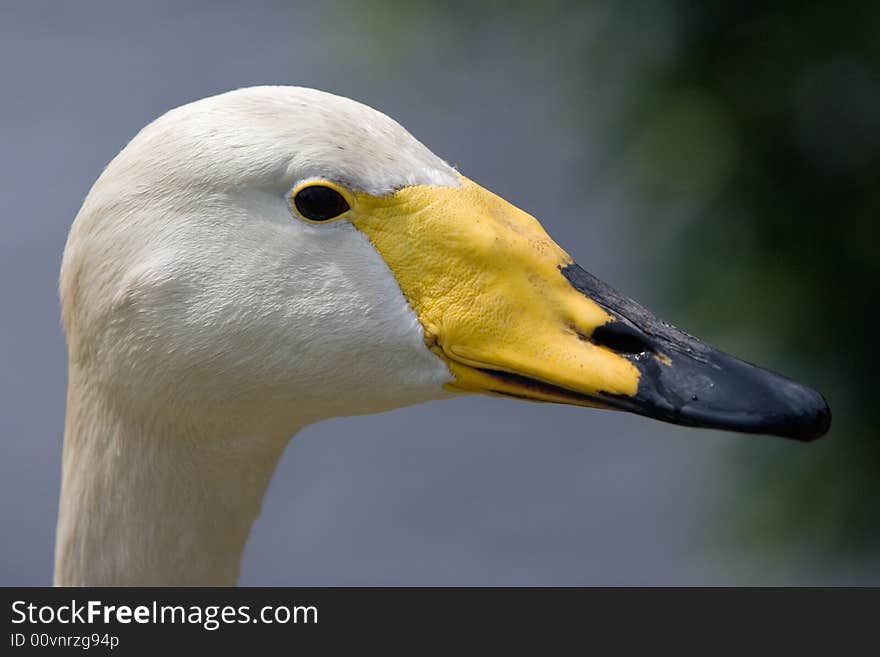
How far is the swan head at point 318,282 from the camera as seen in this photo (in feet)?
5.25

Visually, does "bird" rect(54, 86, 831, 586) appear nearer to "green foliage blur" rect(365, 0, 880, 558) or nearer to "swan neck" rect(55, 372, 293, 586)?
"swan neck" rect(55, 372, 293, 586)

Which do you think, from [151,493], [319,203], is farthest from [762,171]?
[151,493]

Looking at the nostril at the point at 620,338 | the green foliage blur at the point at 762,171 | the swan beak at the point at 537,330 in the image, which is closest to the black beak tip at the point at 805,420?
the swan beak at the point at 537,330

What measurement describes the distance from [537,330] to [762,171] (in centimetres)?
232

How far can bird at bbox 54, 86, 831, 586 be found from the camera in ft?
5.24

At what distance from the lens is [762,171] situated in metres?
3.71

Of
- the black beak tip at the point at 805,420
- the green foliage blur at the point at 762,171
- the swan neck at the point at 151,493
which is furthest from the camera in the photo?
the green foliage blur at the point at 762,171

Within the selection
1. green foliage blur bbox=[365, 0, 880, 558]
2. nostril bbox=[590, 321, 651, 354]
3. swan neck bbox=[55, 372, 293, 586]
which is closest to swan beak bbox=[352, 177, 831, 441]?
nostril bbox=[590, 321, 651, 354]

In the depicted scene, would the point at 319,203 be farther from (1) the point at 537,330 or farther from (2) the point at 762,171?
(2) the point at 762,171

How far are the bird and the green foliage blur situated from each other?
2.19 metres

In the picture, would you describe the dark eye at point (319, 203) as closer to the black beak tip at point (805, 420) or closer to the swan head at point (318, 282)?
the swan head at point (318, 282)

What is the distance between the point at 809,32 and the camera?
3.56m

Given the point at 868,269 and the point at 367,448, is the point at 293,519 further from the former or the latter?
the point at 868,269
